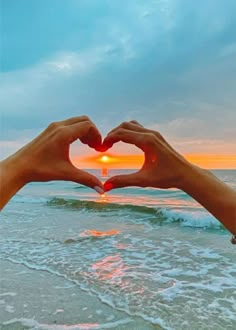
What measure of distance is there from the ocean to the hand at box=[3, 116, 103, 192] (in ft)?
7.41

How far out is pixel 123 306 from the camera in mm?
3613

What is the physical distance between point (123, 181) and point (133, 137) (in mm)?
171

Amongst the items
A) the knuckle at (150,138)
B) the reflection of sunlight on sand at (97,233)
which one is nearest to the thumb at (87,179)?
the knuckle at (150,138)

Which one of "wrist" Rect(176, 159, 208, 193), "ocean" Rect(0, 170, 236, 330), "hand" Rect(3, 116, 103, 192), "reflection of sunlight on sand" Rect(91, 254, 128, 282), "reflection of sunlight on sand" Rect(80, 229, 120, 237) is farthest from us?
"reflection of sunlight on sand" Rect(80, 229, 120, 237)

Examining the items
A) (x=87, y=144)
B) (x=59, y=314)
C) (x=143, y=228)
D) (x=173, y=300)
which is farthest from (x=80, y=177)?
(x=143, y=228)

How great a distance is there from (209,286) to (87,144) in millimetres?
3442

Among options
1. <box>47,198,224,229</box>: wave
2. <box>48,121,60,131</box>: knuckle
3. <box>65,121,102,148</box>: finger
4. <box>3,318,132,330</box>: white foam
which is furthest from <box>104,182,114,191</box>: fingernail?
<box>47,198,224,229</box>: wave

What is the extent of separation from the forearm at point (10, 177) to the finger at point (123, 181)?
295mm

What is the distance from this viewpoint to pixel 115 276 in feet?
15.1

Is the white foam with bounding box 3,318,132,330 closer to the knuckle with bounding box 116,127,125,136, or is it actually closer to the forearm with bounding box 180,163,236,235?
the forearm with bounding box 180,163,236,235

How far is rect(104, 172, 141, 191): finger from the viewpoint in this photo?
1.30 metres

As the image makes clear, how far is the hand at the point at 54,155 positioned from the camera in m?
1.22

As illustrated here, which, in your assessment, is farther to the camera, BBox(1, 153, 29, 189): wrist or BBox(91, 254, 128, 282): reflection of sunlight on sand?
BBox(91, 254, 128, 282): reflection of sunlight on sand

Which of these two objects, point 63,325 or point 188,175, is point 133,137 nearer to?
point 188,175
